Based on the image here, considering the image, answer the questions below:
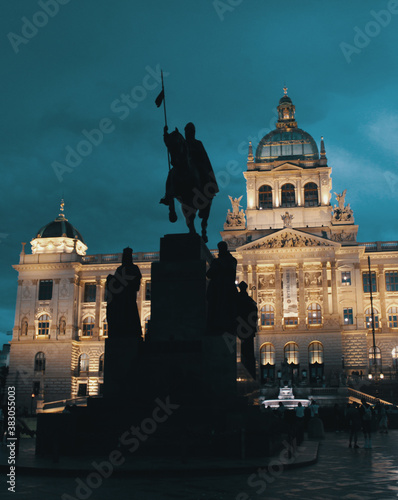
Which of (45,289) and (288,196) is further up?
(288,196)

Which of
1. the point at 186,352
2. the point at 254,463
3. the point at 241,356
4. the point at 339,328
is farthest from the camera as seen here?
the point at 339,328

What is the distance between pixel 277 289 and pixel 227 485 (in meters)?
63.1

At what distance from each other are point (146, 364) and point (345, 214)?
214ft

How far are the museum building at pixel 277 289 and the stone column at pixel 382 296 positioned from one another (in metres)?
0.12

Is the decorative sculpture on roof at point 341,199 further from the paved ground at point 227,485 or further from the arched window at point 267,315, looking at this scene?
the paved ground at point 227,485

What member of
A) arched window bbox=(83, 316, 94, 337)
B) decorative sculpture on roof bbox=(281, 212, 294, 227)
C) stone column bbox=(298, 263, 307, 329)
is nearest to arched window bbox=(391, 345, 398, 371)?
stone column bbox=(298, 263, 307, 329)

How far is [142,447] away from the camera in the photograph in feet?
46.3

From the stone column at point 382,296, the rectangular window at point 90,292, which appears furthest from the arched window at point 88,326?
the stone column at point 382,296

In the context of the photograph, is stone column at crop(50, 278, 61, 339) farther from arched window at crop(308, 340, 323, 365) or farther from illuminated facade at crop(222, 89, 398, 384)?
arched window at crop(308, 340, 323, 365)

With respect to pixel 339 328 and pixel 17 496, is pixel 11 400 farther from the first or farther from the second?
pixel 339 328

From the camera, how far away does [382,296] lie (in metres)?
74.7

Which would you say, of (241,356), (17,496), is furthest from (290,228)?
(17,496)

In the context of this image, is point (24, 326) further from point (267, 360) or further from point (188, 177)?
point (188, 177)

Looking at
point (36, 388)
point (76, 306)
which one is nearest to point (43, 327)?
point (76, 306)
